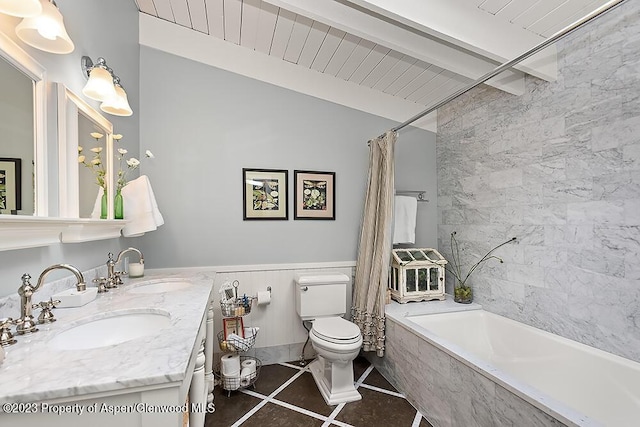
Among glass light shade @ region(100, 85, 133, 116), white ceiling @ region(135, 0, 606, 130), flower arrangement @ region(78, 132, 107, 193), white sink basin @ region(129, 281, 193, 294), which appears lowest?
white sink basin @ region(129, 281, 193, 294)

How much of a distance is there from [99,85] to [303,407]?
2.26 m

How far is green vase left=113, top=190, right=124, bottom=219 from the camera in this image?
1865mm

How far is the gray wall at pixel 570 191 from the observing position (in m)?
1.66

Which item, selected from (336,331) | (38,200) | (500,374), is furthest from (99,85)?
(500,374)

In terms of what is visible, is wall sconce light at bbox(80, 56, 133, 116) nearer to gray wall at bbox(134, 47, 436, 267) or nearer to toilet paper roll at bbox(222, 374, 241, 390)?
gray wall at bbox(134, 47, 436, 267)

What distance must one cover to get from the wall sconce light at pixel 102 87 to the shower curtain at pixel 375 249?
1881 millimetres

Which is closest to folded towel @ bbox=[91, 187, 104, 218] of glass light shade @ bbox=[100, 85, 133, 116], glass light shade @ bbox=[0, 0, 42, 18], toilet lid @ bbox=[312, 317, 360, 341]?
glass light shade @ bbox=[100, 85, 133, 116]

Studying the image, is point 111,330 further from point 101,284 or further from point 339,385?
point 339,385

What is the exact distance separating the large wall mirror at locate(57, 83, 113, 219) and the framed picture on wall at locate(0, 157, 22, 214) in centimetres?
27

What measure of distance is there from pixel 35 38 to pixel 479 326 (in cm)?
310

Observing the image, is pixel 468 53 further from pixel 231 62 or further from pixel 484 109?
pixel 231 62

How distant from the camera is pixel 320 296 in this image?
2543mm

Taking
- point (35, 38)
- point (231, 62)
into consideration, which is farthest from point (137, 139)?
point (35, 38)

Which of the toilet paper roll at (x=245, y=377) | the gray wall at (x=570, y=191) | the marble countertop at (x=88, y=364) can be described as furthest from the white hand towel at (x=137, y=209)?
the gray wall at (x=570, y=191)
